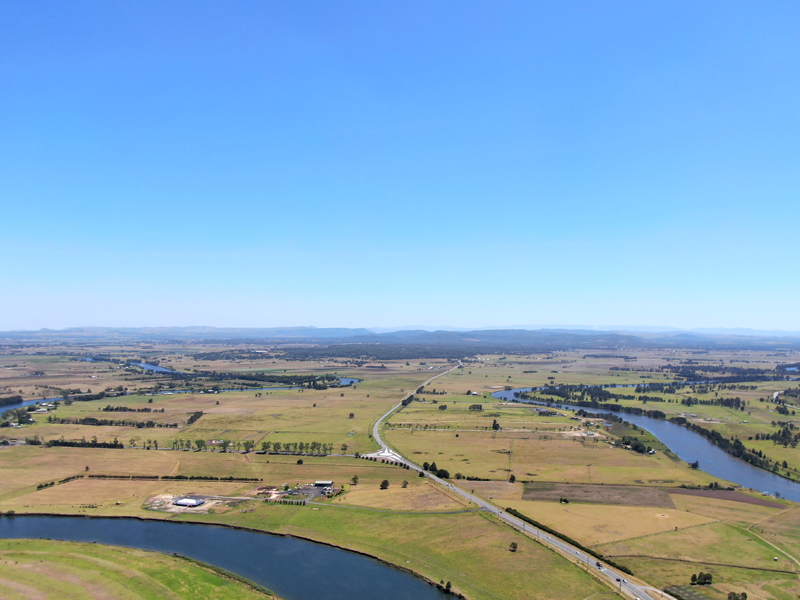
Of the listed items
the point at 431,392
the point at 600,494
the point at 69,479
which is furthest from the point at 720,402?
the point at 69,479

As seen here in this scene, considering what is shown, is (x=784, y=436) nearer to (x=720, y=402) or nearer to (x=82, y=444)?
(x=720, y=402)

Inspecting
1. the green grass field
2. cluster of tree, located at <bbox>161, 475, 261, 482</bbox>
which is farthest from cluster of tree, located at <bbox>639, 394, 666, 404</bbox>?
the green grass field

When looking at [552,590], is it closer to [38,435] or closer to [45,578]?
[45,578]

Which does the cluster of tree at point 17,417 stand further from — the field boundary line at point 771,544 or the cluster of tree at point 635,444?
the field boundary line at point 771,544

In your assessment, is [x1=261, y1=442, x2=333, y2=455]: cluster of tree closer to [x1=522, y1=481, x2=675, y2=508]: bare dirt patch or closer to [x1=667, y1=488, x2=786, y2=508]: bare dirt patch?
[x1=522, y1=481, x2=675, y2=508]: bare dirt patch

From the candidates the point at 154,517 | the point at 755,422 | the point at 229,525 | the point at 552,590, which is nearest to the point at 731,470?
the point at 755,422

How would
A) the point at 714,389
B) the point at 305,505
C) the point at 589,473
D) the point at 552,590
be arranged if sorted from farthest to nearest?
the point at 714,389, the point at 589,473, the point at 305,505, the point at 552,590
